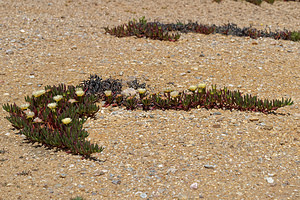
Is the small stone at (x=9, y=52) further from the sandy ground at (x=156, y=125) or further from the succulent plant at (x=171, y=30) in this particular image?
the succulent plant at (x=171, y=30)

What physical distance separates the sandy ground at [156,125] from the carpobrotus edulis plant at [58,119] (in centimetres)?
16

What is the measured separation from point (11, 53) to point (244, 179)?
648 centimetres

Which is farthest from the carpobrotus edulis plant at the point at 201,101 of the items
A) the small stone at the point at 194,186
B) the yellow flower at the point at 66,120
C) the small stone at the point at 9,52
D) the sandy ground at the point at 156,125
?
the small stone at the point at 9,52

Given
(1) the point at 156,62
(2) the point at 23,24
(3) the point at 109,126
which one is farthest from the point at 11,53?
(3) the point at 109,126

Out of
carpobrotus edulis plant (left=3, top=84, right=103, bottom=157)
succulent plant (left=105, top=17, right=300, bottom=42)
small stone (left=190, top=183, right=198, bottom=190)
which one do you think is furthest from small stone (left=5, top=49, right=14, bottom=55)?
small stone (left=190, top=183, right=198, bottom=190)

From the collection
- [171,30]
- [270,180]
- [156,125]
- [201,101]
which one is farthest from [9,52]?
[270,180]

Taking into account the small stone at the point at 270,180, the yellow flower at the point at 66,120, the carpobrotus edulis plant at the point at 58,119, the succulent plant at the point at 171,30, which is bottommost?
the small stone at the point at 270,180

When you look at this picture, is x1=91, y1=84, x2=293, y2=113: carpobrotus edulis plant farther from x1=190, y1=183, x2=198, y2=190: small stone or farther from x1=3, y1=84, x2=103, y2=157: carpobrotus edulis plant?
x1=190, y1=183, x2=198, y2=190: small stone

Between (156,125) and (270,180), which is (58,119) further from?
(270,180)

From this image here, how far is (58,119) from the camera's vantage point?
5.40 metres

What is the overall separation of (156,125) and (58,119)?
1.55m

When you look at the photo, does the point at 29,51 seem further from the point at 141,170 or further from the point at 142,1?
the point at 142,1

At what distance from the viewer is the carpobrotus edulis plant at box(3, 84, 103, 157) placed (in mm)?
5074

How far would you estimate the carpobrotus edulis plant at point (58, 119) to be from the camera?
16.6ft
